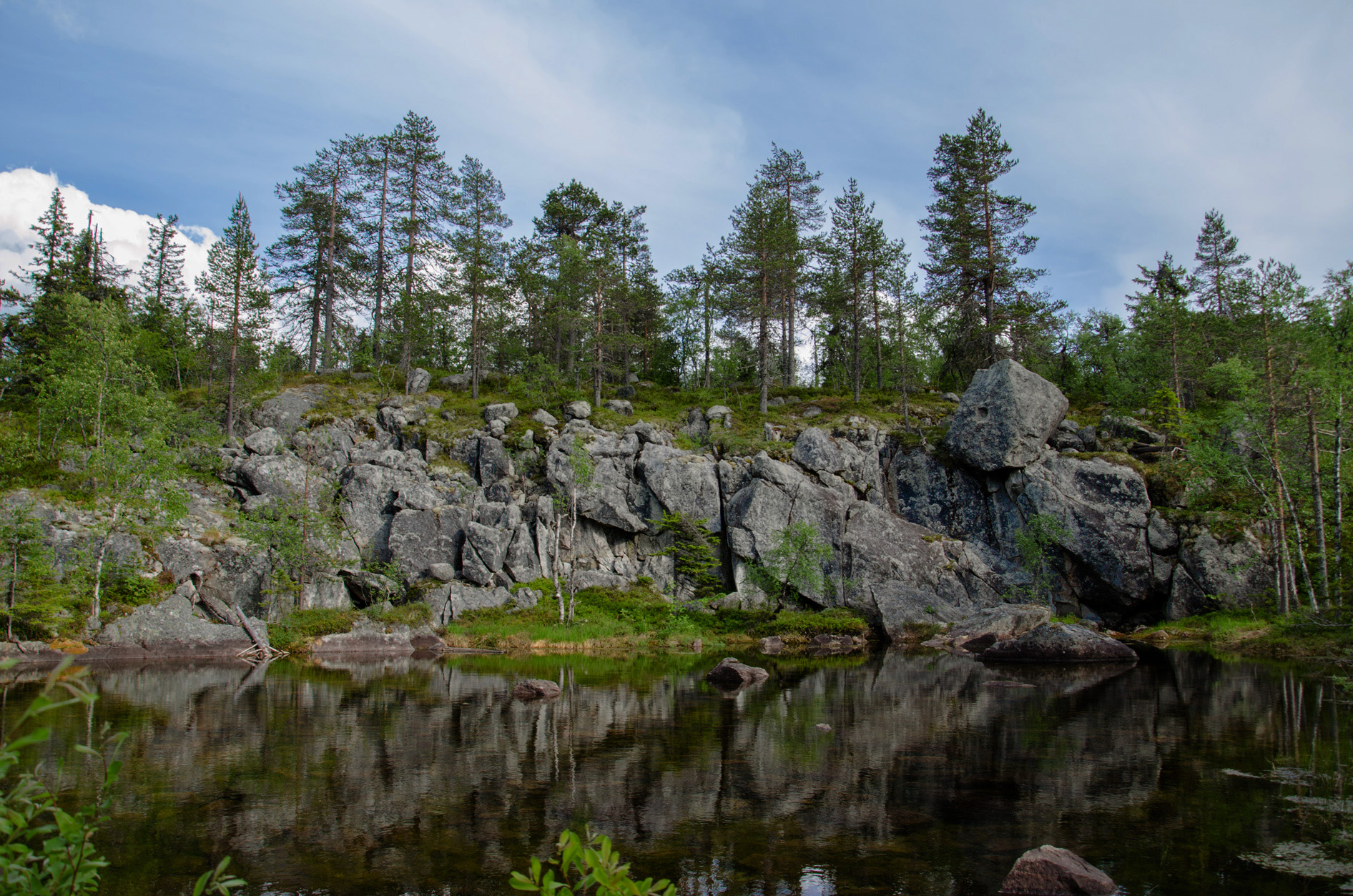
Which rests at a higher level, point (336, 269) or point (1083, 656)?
point (336, 269)

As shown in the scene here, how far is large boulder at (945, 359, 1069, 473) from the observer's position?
159ft

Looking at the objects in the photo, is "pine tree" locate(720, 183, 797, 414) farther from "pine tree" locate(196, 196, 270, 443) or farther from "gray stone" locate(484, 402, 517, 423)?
"pine tree" locate(196, 196, 270, 443)

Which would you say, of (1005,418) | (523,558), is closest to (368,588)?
(523,558)

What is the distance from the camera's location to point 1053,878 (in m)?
8.37

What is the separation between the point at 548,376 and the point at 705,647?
29.5 meters

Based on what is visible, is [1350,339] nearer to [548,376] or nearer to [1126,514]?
[1126,514]

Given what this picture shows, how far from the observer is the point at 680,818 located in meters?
11.2

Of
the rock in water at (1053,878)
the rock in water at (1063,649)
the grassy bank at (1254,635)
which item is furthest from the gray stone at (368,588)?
the grassy bank at (1254,635)

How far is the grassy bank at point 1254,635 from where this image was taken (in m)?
29.6

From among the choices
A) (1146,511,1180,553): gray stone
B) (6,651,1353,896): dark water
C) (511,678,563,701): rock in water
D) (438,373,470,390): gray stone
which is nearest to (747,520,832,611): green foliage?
(6,651,1353,896): dark water

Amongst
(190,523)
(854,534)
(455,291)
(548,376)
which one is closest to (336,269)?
(455,291)

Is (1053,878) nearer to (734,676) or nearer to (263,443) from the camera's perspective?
(734,676)

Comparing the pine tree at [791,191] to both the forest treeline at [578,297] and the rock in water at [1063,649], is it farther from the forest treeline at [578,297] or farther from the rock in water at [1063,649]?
the rock in water at [1063,649]

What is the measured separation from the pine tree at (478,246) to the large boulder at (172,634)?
2962 cm
